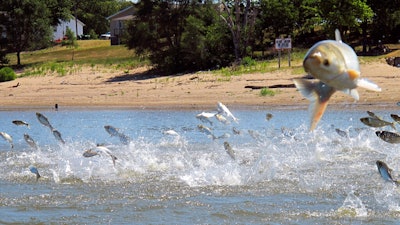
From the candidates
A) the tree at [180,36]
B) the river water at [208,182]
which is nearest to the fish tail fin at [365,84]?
the river water at [208,182]

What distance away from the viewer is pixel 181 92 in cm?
2816

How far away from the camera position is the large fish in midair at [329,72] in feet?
11.4

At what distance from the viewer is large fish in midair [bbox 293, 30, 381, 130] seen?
A: 3461mm

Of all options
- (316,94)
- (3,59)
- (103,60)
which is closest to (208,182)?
(316,94)

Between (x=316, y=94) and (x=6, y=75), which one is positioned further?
(x=6, y=75)

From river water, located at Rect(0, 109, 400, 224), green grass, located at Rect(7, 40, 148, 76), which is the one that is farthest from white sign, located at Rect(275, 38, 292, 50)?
river water, located at Rect(0, 109, 400, 224)

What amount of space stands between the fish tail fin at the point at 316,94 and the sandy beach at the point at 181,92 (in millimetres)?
19528

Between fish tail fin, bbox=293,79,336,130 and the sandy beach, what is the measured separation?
1953cm

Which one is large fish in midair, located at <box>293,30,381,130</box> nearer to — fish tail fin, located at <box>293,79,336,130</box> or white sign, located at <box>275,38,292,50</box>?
fish tail fin, located at <box>293,79,336,130</box>

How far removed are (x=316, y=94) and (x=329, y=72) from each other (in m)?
0.37

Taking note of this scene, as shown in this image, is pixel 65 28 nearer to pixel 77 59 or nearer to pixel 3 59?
pixel 77 59

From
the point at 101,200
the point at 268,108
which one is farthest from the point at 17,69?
the point at 101,200

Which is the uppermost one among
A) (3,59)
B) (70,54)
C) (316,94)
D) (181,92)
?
(316,94)

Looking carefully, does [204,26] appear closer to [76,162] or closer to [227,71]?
[227,71]
